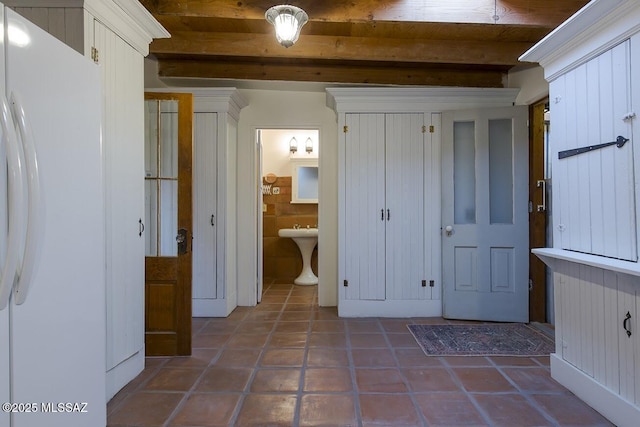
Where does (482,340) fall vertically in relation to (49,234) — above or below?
below

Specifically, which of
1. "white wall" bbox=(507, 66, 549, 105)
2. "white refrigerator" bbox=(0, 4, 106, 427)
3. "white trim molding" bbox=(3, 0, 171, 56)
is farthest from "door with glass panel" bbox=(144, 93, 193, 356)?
"white wall" bbox=(507, 66, 549, 105)

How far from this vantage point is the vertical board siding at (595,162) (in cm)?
168

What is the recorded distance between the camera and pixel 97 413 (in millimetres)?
1409

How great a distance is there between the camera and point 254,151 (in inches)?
151

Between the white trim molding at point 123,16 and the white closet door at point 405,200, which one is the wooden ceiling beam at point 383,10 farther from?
the white closet door at point 405,200

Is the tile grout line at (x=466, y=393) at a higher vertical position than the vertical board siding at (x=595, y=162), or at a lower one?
lower

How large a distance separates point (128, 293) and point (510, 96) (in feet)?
12.3

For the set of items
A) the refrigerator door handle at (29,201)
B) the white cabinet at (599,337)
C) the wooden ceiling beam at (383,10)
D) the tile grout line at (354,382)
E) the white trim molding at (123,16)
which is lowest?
the tile grout line at (354,382)

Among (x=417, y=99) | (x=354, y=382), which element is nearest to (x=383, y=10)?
(x=417, y=99)

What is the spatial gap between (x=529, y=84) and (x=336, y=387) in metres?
3.25

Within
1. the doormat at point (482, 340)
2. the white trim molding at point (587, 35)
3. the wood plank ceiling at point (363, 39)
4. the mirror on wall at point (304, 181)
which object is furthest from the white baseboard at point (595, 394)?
the mirror on wall at point (304, 181)

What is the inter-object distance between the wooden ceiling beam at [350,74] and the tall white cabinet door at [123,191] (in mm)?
1465

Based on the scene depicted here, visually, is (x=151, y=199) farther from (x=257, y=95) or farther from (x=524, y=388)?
(x=524, y=388)

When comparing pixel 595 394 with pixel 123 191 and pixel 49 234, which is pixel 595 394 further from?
pixel 123 191
